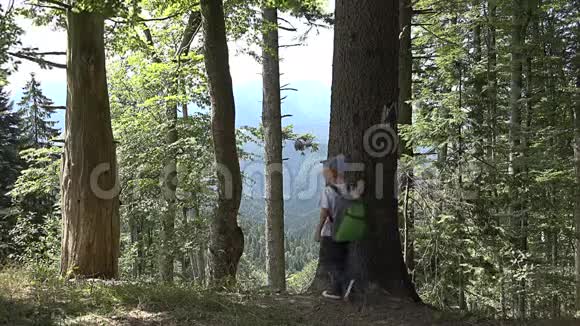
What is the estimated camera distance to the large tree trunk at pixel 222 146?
7.65m

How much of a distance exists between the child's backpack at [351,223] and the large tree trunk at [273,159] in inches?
262

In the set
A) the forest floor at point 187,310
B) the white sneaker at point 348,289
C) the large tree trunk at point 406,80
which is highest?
the large tree trunk at point 406,80

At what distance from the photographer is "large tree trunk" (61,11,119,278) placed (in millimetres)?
7586

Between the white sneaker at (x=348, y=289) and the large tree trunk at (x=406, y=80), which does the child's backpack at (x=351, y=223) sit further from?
the large tree trunk at (x=406, y=80)

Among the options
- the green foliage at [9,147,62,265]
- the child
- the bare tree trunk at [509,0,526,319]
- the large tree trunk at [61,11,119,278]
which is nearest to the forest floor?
the child

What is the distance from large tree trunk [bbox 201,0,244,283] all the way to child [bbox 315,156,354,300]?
254cm

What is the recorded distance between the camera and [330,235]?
5391mm

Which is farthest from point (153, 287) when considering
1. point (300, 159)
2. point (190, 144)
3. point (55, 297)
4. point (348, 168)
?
point (300, 159)

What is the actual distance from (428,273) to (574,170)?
21.4 feet

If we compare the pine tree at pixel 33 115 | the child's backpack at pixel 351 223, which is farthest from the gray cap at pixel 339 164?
the pine tree at pixel 33 115

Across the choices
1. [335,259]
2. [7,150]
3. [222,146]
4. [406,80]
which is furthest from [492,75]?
[7,150]

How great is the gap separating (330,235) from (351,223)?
0.87 feet

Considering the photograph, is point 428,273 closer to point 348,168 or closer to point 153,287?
point 348,168

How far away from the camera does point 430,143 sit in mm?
9164
